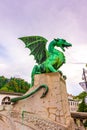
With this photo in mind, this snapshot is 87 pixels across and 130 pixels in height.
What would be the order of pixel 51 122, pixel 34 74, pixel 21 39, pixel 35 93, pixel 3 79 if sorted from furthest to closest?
pixel 3 79 < pixel 21 39 < pixel 34 74 < pixel 35 93 < pixel 51 122

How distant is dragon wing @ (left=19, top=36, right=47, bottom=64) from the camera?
6.72 meters

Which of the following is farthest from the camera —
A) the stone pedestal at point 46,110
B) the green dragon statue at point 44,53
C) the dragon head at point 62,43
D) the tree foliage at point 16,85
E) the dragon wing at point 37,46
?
the tree foliage at point 16,85

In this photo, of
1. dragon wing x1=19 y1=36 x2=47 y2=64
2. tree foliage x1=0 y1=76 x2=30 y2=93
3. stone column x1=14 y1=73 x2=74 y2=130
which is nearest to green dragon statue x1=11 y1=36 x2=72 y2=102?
dragon wing x1=19 y1=36 x2=47 y2=64

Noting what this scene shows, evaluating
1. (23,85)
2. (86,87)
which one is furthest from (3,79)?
(86,87)

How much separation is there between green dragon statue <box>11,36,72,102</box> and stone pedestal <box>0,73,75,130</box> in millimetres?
326

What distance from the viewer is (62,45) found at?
21.7ft

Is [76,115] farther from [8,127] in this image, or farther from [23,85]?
[23,85]

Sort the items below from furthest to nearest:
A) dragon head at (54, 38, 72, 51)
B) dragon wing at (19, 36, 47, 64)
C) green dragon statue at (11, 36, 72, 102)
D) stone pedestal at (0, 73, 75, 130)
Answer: dragon wing at (19, 36, 47, 64)
dragon head at (54, 38, 72, 51)
green dragon statue at (11, 36, 72, 102)
stone pedestal at (0, 73, 75, 130)

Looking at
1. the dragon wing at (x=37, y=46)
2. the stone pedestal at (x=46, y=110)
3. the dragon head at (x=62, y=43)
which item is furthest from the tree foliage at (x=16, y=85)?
the stone pedestal at (x=46, y=110)

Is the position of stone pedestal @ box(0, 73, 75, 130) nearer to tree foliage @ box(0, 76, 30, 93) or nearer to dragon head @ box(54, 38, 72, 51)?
dragon head @ box(54, 38, 72, 51)

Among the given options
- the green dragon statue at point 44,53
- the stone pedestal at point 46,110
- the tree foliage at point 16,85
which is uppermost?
the tree foliage at point 16,85

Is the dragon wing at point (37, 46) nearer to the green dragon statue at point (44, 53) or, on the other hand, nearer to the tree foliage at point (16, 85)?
the green dragon statue at point (44, 53)

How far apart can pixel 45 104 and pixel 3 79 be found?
24442mm

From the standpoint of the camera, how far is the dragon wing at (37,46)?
6.72 meters
